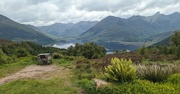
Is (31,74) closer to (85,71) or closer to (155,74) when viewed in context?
(85,71)

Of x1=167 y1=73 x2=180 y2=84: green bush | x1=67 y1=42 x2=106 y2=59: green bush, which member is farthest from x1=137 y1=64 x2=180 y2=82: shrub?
x1=67 y1=42 x2=106 y2=59: green bush

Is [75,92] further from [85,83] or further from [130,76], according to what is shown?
[130,76]

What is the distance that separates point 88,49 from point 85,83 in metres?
28.4

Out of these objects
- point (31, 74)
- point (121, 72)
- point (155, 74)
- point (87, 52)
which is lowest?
point (31, 74)

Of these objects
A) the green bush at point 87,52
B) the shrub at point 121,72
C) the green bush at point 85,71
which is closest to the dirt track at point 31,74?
the green bush at point 85,71

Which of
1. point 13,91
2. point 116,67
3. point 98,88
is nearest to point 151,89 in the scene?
point 98,88

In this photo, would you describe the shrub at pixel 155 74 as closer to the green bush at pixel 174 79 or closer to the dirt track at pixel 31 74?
the green bush at pixel 174 79

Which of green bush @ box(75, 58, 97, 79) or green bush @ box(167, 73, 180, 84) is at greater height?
green bush @ box(167, 73, 180, 84)

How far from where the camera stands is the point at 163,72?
29.6ft

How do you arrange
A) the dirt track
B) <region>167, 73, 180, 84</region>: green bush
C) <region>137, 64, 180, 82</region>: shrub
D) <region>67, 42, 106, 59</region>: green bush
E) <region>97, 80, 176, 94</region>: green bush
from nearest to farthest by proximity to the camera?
<region>97, 80, 176, 94</region>: green bush → <region>167, 73, 180, 84</region>: green bush → <region>137, 64, 180, 82</region>: shrub → the dirt track → <region>67, 42, 106, 59</region>: green bush

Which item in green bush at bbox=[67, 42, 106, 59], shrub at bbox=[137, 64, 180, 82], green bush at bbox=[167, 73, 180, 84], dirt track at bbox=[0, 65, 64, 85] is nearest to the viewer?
green bush at bbox=[167, 73, 180, 84]

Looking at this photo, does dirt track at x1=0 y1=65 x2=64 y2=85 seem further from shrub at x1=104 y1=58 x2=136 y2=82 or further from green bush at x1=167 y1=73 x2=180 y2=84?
green bush at x1=167 y1=73 x2=180 y2=84

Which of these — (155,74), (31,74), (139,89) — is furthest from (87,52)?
(139,89)

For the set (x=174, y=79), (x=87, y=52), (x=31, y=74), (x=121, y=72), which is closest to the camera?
(x=174, y=79)
